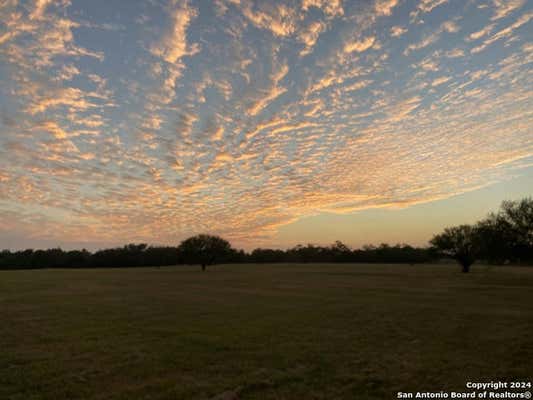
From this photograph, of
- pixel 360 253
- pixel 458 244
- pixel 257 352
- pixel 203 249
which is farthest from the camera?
pixel 360 253

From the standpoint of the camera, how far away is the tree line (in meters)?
53.2

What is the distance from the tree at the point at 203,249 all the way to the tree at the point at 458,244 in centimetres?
5983

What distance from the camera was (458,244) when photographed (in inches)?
3278

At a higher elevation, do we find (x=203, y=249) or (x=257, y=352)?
(x=203, y=249)

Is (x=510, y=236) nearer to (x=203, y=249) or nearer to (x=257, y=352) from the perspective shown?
(x=257, y=352)

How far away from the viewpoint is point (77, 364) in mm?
11906

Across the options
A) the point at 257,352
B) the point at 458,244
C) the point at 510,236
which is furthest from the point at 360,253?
the point at 257,352

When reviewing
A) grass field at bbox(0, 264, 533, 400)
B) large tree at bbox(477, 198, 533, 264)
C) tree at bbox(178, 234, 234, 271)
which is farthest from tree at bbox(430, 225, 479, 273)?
grass field at bbox(0, 264, 533, 400)

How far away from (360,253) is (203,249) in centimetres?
10019

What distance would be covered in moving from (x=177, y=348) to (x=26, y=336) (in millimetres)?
8610

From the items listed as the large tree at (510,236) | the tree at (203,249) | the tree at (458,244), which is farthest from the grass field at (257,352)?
the tree at (203,249)

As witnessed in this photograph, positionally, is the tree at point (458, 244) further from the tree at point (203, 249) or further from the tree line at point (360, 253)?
the tree at point (203, 249)

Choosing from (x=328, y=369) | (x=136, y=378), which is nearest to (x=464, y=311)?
(x=328, y=369)

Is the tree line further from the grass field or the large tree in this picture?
the grass field
